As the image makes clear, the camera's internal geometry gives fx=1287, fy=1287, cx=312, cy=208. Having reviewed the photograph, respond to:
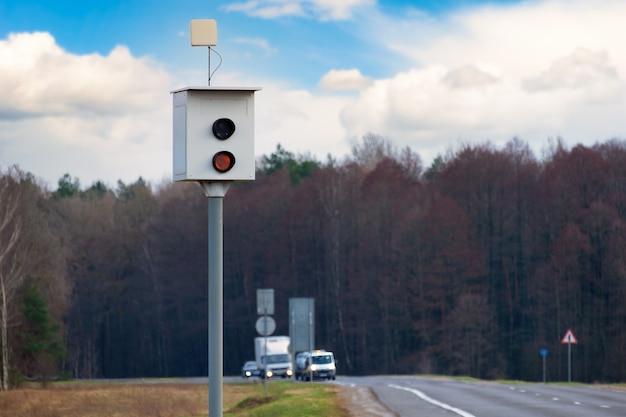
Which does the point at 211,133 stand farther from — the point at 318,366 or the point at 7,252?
the point at 7,252

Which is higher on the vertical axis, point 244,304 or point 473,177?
point 473,177

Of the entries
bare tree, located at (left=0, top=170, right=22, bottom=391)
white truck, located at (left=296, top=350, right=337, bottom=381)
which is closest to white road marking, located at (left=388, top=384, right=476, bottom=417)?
white truck, located at (left=296, top=350, right=337, bottom=381)

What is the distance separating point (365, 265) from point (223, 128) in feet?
310

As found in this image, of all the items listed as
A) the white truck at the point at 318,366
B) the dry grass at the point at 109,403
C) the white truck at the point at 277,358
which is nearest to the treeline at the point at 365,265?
the white truck at the point at 277,358

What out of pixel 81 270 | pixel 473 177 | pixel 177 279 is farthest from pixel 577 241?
pixel 81 270

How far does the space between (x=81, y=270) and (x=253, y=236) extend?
17719mm

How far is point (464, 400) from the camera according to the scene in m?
35.1

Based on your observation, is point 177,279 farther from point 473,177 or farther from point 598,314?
point 598,314

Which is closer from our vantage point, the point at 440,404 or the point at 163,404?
the point at 440,404

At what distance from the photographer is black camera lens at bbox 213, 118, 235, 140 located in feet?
35.8

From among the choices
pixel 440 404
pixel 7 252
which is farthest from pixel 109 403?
pixel 7 252

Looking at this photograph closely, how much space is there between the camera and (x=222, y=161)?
10.9 metres

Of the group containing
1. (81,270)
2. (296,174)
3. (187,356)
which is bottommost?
(187,356)

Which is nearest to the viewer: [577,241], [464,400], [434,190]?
[464,400]
